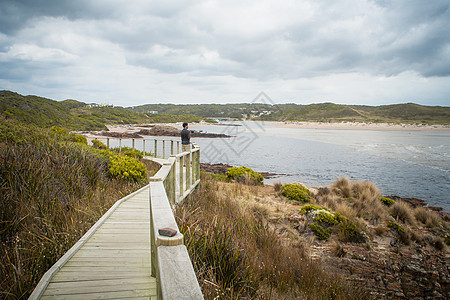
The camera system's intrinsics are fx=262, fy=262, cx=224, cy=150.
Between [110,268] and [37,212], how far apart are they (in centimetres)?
216

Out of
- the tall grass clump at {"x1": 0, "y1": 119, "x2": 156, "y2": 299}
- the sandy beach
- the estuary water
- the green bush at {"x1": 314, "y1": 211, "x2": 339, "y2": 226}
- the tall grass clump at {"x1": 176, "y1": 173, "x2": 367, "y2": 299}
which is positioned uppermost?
the sandy beach

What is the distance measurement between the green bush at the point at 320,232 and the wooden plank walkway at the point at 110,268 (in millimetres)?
6629

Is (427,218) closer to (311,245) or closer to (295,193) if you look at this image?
(295,193)

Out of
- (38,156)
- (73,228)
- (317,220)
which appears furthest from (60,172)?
(317,220)

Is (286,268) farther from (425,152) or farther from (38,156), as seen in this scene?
(425,152)

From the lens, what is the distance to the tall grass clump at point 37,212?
10.0 ft

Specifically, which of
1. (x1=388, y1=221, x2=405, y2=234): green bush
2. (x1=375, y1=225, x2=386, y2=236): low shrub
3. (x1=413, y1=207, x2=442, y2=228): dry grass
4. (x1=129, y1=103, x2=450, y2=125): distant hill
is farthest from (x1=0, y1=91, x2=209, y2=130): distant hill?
(x1=129, y1=103, x2=450, y2=125): distant hill

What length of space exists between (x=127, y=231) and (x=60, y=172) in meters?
2.62

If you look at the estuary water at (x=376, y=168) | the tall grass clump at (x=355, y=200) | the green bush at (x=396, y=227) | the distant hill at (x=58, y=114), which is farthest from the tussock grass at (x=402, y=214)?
the distant hill at (x=58, y=114)

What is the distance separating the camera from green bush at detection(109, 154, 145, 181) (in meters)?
8.70

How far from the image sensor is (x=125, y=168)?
8867mm

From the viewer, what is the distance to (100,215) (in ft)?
17.0

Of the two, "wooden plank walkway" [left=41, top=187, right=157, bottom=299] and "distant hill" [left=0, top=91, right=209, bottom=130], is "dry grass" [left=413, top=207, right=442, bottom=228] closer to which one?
"wooden plank walkway" [left=41, top=187, right=157, bottom=299]

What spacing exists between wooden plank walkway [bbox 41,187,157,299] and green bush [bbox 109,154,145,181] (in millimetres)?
4247
